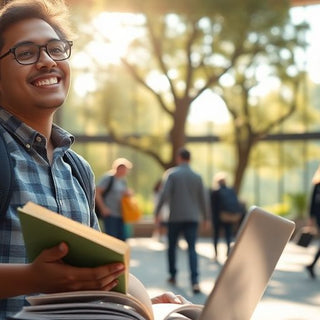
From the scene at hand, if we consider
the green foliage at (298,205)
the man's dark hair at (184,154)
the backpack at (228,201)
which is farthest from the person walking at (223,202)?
the green foliage at (298,205)

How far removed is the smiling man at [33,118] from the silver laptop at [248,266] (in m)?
0.32

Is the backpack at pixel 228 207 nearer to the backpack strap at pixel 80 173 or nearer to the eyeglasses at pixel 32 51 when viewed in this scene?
the backpack strap at pixel 80 173

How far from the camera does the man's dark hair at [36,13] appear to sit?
7.57 feet

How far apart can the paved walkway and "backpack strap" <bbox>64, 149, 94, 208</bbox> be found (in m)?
5.70

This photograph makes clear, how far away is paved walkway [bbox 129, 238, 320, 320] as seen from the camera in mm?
9156

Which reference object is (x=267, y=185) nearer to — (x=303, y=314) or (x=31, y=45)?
(x=303, y=314)

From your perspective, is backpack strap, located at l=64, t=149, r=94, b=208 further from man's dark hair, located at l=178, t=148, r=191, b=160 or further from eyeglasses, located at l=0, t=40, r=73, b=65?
man's dark hair, located at l=178, t=148, r=191, b=160

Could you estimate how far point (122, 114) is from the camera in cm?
3002

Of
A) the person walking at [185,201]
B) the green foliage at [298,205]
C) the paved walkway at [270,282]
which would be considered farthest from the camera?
the green foliage at [298,205]

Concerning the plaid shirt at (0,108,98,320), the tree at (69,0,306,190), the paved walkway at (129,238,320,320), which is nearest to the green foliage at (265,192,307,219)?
the tree at (69,0,306,190)

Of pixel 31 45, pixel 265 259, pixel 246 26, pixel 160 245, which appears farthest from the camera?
pixel 246 26

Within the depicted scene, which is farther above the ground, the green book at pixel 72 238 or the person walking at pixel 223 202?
the green book at pixel 72 238

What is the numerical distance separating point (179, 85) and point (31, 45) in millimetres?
25381

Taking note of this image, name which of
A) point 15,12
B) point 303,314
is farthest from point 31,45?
point 303,314
